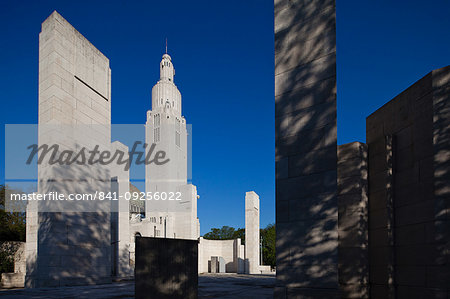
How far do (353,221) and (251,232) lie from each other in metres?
33.2

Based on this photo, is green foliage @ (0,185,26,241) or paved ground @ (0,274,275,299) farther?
green foliage @ (0,185,26,241)

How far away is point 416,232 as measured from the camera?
8578 mm

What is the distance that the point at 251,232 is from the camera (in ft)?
140

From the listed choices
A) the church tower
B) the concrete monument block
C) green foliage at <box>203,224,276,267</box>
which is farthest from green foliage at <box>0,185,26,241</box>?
green foliage at <box>203,224,276,267</box>

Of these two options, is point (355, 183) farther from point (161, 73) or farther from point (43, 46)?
point (161, 73)

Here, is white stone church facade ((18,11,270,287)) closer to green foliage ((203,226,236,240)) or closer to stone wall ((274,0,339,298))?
stone wall ((274,0,339,298))

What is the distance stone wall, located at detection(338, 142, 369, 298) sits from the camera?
33.7ft

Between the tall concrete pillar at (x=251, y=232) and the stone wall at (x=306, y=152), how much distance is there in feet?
114

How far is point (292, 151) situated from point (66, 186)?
1201 centimetres

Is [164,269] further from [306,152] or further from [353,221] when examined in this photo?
[353,221]

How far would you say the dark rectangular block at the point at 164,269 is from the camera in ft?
28.5

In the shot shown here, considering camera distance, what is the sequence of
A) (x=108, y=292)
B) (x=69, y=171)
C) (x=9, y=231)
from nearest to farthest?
(x=108, y=292), (x=69, y=171), (x=9, y=231)

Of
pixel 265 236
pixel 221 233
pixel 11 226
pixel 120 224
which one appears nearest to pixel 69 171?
pixel 120 224

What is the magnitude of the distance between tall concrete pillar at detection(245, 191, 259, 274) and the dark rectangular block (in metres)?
32.9
